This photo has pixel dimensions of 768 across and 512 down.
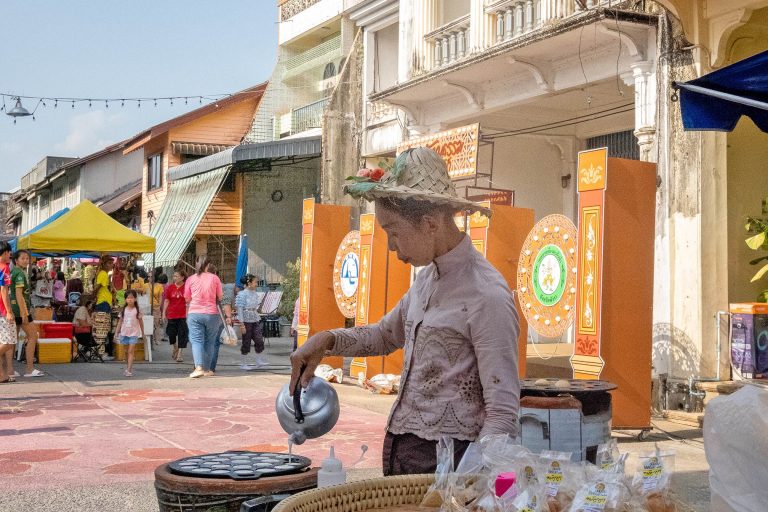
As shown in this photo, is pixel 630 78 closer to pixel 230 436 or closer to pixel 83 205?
pixel 230 436

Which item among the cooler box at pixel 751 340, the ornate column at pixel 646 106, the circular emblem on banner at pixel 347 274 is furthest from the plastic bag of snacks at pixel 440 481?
the circular emblem on banner at pixel 347 274

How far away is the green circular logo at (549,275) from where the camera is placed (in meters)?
9.18

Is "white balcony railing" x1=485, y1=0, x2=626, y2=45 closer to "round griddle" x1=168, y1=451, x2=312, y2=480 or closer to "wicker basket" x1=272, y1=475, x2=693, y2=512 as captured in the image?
"round griddle" x1=168, y1=451, x2=312, y2=480

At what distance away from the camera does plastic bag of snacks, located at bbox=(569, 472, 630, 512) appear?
1.96 metres

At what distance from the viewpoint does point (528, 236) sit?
984 centimetres

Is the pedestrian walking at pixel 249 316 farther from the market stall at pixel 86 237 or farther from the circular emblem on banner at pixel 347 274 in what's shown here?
the market stall at pixel 86 237

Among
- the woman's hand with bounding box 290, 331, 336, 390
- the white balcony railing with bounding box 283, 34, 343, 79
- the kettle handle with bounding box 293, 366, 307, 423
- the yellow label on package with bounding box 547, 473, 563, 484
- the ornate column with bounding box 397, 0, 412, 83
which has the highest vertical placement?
the white balcony railing with bounding box 283, 34, 343, 79

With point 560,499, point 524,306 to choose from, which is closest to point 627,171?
point 524,306

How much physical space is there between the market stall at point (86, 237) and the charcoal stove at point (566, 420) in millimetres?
11524

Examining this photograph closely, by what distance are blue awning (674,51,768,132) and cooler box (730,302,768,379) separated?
4513mm

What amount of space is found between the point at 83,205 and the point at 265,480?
14758 mm

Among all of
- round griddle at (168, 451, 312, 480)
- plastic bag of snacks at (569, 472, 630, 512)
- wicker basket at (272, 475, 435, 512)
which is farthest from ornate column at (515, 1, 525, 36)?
plastic bag of snacks at (569, 472, 630, 512)

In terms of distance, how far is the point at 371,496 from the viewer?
251cm

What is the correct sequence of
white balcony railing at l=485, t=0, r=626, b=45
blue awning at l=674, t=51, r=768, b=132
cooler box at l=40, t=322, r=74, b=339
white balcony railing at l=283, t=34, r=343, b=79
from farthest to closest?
1. white balcony railing at l=283, t=34, r=343, b=79
2. cooler box at l=40, t=322, r=74, b=339
3. white balcony railing at l=485, t=0, r=626, b=45
4. blue awning at l=674, t=51, r=768, b=132
